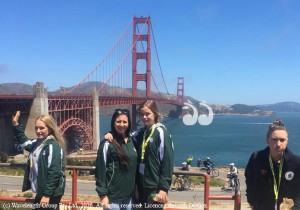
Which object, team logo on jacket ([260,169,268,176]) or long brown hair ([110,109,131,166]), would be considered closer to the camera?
team logo on jacket ([260,169,268,176])

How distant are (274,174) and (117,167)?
127cm

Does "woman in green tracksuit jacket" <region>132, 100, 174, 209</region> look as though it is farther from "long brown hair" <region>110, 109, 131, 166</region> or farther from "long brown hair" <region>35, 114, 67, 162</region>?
"long brown hair" <region>35, 114, 67, 162</region>

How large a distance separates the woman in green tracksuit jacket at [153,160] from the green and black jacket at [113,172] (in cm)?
9

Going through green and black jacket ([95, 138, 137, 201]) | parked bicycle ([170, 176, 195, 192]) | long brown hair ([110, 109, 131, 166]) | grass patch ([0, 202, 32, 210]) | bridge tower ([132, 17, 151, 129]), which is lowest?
parked bicycle ([170, 176, 195, 192])

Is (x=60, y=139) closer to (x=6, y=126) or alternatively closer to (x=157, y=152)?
(x=157, y=152)

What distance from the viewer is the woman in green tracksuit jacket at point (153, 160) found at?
322 centimetres

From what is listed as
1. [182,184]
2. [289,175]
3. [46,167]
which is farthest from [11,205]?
[182,184]

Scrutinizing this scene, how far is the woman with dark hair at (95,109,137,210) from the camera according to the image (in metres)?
3.20

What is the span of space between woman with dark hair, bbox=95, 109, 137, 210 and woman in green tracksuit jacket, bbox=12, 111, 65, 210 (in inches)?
13.5

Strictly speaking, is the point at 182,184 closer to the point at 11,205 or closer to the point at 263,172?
the point at 11,205

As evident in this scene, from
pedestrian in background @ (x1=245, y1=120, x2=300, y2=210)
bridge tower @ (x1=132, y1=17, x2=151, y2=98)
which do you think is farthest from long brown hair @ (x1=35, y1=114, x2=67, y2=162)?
bridge tower @ (x1=132, y1=17, x2=151, y2=98)

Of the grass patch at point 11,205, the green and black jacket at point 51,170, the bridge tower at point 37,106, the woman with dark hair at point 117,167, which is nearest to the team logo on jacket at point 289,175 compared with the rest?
the woman with dark hair at point 117,167

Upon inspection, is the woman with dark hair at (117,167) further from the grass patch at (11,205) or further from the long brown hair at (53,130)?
the grass patch at (11,205)

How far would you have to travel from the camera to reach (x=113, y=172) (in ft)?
10.6
